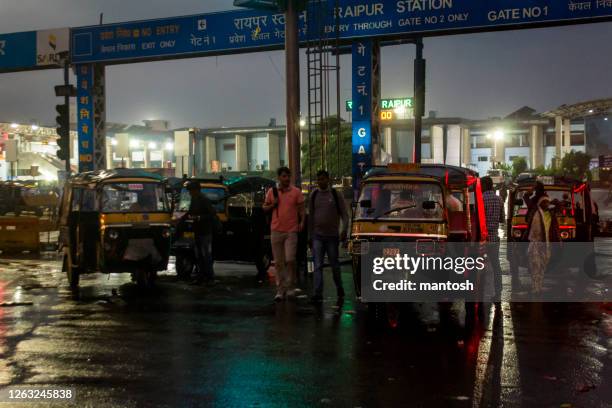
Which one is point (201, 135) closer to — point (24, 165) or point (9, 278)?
point (24, 165)

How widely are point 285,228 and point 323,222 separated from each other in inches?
22.9

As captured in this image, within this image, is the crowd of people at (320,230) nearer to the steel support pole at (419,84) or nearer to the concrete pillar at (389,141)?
the steel support pole at (419,84)

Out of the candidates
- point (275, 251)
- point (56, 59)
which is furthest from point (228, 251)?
point (56, 59)

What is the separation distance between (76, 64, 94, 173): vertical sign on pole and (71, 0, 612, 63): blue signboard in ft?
2.59

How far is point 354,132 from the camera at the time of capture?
23.5 metres

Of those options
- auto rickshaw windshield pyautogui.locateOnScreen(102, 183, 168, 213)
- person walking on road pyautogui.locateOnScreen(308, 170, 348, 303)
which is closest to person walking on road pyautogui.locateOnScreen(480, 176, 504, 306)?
person walking on road pyautogui.locateOnScreen(308, 170, 348, 303)

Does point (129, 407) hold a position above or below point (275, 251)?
below

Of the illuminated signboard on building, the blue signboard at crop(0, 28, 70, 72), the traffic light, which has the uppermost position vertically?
the illuminated signboard on building

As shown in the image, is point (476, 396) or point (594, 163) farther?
point (594, 163)

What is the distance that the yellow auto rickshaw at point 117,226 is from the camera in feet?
41.7

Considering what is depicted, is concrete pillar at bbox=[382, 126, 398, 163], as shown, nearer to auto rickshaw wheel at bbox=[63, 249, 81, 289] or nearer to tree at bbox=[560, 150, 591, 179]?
tree at bbox=[560, 150, 591, 179]

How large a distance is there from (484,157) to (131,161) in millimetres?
42149

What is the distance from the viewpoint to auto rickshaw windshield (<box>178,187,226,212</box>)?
15.6 m

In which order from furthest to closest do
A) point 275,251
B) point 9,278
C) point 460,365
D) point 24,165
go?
point 24,165 → point 9,278 → point 275,251 → point 460,365
